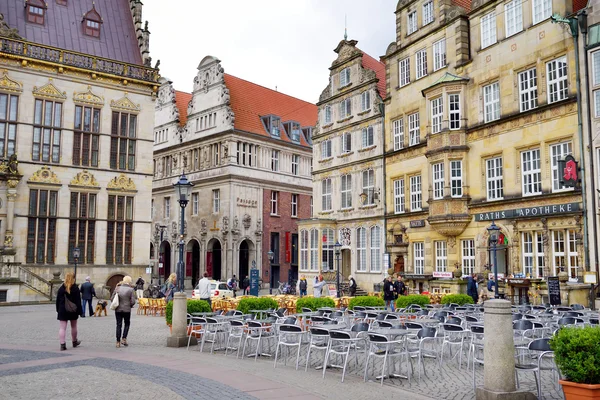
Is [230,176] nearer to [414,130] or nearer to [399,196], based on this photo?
[399,196]

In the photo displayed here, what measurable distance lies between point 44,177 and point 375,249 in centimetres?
2107

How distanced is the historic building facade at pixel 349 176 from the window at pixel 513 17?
34.3 feet

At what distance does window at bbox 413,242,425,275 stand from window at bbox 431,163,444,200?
11.0 feet

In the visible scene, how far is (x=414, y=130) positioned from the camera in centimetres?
3338

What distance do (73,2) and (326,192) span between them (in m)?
22.3

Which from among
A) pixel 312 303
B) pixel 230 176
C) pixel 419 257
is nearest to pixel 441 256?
pixel 419 257

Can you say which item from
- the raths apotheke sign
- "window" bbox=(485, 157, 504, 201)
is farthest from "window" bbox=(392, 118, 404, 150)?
the raths apotheke sign

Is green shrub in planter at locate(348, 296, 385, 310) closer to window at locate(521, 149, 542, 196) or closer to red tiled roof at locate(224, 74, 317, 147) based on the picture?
window at locate(521, 149, 542, 196)

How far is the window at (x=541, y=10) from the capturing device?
25217mm

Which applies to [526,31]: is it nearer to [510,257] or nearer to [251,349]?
[510,257]

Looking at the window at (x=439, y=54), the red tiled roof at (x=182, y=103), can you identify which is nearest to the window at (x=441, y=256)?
the window at (x=439, y=54)

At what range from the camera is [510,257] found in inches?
1044

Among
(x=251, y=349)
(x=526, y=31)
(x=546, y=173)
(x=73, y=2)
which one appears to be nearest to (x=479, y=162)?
(x=546, y=173)

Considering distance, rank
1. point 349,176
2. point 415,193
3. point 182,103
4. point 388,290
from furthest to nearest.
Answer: point 182,103 → point 349,176 → point 415,193 → point 388,290
